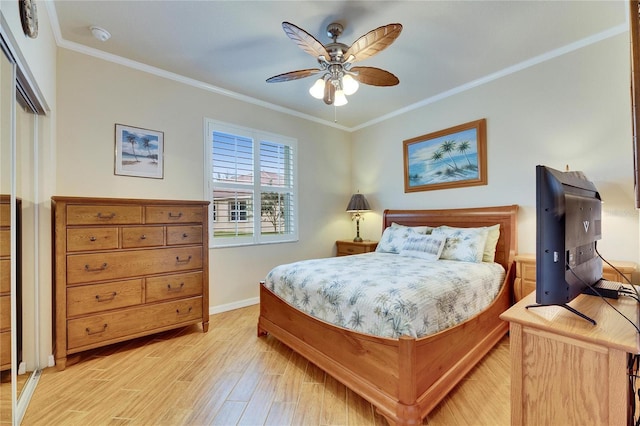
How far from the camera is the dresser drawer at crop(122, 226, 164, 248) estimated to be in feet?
7.49

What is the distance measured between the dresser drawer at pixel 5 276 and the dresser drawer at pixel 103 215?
0.51m

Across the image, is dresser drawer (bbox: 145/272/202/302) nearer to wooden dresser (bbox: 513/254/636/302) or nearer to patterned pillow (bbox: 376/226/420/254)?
patterned pillow (bbox: 376/226/420/254)

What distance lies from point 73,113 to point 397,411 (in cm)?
331

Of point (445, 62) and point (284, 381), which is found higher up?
point (445, 62)

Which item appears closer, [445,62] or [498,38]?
[498,38]

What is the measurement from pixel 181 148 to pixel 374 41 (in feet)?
7.39

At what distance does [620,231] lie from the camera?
233 centimetres

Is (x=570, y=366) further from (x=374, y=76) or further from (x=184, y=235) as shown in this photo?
(x=184, y=235)

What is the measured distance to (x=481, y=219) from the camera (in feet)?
10.1

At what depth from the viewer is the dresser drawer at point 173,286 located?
240 centimetres

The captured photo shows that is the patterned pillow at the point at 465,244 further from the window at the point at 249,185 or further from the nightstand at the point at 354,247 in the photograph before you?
the window at the point at 249,185

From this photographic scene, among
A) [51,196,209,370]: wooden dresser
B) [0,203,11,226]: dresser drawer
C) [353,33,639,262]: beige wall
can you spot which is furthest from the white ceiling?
[0,203,11,226]: dresser drawer

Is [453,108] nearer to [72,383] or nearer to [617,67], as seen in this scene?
[617,67]

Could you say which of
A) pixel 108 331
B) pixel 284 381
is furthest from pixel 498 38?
pixel 108 331
